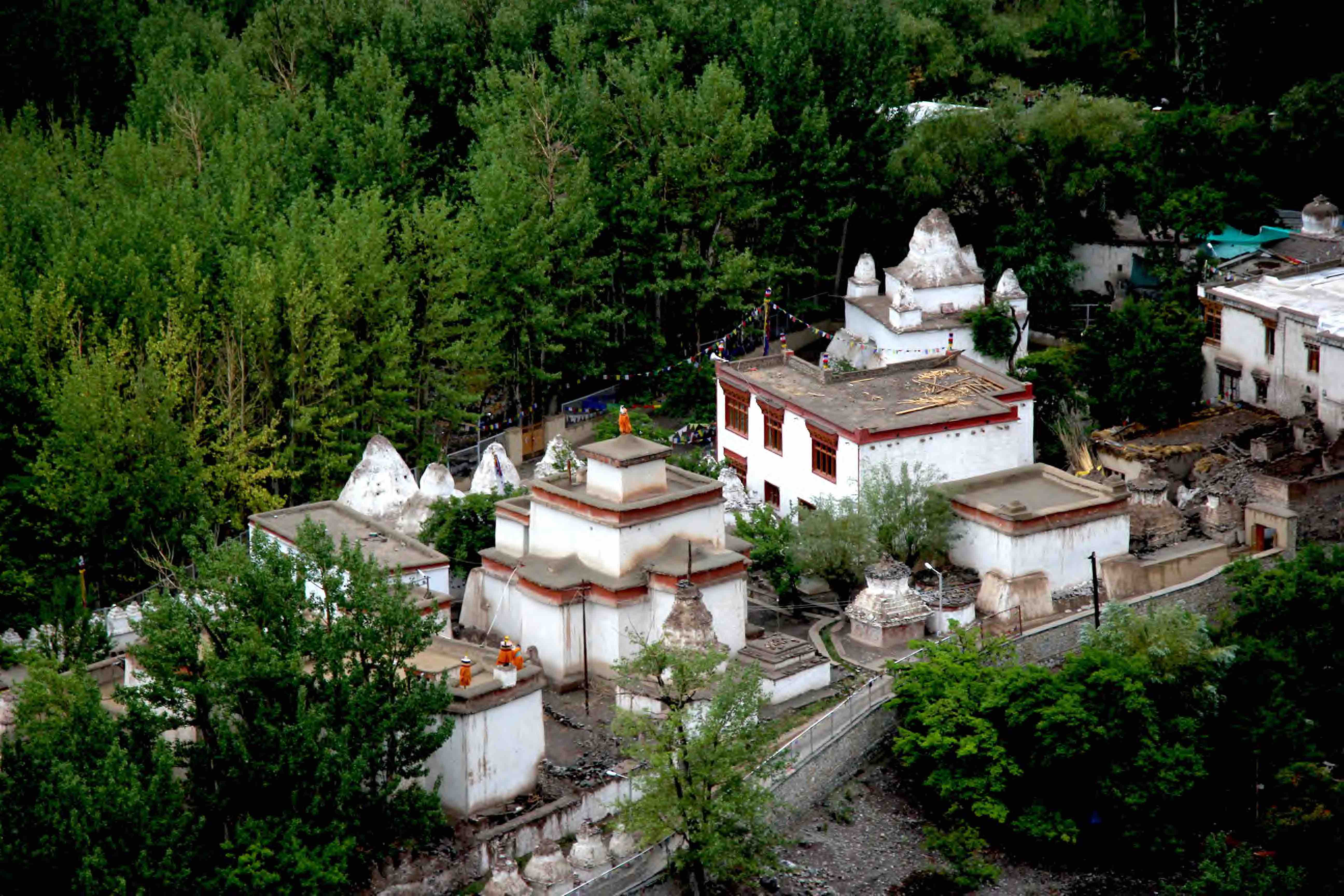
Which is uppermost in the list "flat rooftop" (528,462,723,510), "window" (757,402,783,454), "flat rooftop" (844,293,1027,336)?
"flat rooftop" (844,293,1027,336)

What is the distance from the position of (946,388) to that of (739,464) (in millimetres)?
5754

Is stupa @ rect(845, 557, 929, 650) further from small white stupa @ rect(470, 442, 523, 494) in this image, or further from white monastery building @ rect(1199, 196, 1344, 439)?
white monastery building @ rect(1199, 196, 1344, 439)

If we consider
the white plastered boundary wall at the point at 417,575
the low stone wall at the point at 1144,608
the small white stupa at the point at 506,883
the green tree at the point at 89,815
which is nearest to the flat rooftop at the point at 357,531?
the white plastered boundary wall at the point at 417,575

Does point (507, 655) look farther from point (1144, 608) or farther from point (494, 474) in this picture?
point (1144, 608)

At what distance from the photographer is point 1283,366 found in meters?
63.6

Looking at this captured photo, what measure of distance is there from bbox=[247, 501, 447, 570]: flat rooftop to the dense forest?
3086 mm

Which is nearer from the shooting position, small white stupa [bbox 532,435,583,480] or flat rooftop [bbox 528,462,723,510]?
flat rooftop [bbox 528,462,723,510]

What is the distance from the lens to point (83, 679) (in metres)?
43.9

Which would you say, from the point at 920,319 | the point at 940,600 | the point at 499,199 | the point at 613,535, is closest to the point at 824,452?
the point at 940,600

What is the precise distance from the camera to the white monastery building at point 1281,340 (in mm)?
62031

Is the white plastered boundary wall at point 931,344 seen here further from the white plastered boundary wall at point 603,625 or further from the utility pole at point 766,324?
the white plastered boundary wall at point 603,625

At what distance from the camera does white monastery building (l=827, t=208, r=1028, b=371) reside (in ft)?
224

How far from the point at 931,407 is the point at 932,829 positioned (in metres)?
13.4

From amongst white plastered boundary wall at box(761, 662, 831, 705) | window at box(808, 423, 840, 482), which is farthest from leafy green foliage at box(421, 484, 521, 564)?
white plastered boundary wall at box(761, 662, 831, 705)
